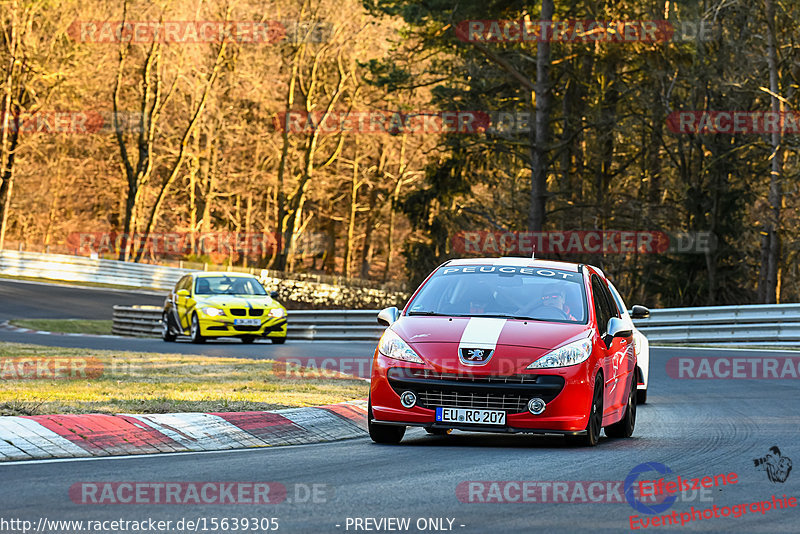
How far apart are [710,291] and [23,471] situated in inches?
1221

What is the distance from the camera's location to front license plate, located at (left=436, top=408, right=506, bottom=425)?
978 centimetres

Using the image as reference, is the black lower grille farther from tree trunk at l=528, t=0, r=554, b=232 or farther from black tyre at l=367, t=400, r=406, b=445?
black tyre at l=367, t=400, r=406, b=445

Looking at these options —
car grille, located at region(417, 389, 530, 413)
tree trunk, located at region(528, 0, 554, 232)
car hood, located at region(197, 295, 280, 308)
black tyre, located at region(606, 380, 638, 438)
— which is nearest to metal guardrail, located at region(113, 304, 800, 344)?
car hood, located at region(197, 295, 280, 308)

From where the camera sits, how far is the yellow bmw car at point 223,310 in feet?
88.3

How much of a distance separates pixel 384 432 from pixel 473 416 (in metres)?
0.90

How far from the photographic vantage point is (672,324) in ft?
96.0

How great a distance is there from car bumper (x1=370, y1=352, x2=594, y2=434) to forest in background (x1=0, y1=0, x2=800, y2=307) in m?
25.4

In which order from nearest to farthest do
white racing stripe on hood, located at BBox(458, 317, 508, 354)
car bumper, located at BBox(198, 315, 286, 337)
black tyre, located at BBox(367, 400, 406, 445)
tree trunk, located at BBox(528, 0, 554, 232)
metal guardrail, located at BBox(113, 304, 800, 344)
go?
white racing stripe on hood, located at BBox(458, 317, 508, 354) < black tyre, located at BBox(367, 400, 406, 445) < metal guardrail, located at BBox(113, 304, 800, 344) < car bumper, located at BBox(198, 315, 286, 337) < tree trunk, located at BBox(528, 0, 554, 232)

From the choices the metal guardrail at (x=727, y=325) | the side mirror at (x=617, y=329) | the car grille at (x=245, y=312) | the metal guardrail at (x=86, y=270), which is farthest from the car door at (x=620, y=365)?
the metal guardrail at (x=86, y=270)

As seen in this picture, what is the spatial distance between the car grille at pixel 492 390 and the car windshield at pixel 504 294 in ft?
3.10

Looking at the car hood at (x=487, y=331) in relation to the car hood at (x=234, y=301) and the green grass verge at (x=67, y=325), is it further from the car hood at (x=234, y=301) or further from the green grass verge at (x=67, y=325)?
the green grass verge at (x=67, y=325)

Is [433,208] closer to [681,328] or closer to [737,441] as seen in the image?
[681,328]

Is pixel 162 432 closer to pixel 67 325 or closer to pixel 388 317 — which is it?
pixel 388 317

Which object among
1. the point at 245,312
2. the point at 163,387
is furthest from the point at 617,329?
the point at 245,312
